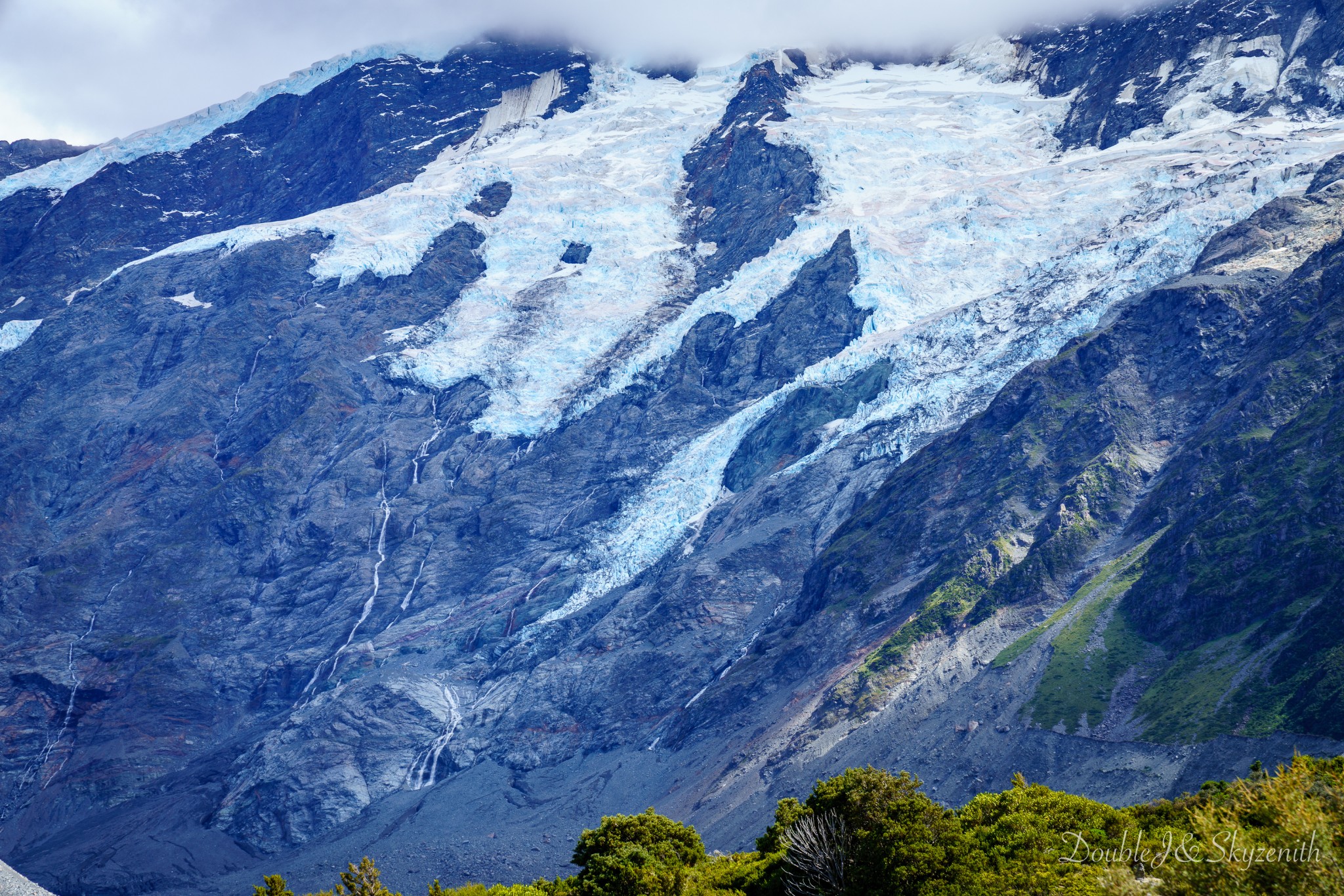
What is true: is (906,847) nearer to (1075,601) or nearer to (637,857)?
(637,857)

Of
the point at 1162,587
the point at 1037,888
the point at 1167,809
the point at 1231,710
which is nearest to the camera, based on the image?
the point at 1037,888

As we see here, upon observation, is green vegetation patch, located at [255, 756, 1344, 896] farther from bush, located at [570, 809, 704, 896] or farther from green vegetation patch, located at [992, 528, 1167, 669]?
green vegetation patch, located at [992, 528, 1167, 669]

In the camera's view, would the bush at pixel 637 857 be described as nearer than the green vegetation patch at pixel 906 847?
No

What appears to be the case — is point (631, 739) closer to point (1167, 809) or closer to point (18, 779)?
point (18, 779)

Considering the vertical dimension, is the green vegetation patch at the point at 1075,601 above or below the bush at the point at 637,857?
below

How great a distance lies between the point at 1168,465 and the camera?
159 metres

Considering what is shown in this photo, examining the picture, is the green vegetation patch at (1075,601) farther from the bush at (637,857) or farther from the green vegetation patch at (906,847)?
the bush at (637,857)

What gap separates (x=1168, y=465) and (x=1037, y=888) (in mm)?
127725

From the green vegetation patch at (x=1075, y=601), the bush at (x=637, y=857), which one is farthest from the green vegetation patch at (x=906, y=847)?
the green vegetation patch at (x=1075, y=601)

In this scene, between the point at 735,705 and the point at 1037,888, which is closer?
the point at 1037,888

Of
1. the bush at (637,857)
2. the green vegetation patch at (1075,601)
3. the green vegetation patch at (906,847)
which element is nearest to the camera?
the green vegetation patch at (906,847)

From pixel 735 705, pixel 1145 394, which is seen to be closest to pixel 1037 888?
pixel 735 705

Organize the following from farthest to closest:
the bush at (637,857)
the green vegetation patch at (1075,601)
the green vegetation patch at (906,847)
A: the green vegetation patch at (1075,601) < the bush at (637,857) < the green vegetation patch at (906,847)

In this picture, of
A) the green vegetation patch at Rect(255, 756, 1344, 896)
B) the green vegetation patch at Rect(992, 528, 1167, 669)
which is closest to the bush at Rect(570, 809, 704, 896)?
the green vegetation patch at Rect(255, 756, 1344, 896)
